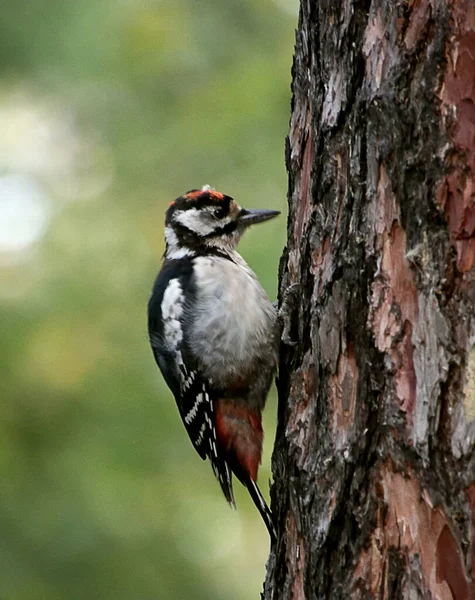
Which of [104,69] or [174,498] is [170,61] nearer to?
[104,69]

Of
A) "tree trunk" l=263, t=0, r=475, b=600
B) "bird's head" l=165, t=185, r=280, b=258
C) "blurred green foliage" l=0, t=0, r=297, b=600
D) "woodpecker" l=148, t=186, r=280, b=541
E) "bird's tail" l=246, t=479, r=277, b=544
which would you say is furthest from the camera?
"blurred green foliage" l=0, t=0, r=297, b=600

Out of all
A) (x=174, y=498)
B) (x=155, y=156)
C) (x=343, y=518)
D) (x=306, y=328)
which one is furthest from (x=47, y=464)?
(x=343, y=518)

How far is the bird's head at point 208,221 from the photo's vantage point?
406 centimetres

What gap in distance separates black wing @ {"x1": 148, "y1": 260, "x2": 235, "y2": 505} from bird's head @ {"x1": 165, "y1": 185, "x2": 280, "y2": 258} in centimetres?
18

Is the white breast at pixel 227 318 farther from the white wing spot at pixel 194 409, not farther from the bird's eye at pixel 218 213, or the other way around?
the bird's eye at pixel 218 213

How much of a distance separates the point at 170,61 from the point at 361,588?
3786 millimetres

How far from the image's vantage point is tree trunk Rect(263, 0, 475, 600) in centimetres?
207

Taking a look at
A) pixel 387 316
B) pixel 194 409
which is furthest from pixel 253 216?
pixel 387 316

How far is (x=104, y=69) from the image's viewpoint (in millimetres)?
5270

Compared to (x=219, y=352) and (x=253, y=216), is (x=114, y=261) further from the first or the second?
(x=219, y=352)

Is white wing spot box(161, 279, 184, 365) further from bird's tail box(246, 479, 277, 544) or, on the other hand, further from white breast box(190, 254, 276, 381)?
bird's tail box(246, 479, 277, 544)

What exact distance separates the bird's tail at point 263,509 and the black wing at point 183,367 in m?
0.17

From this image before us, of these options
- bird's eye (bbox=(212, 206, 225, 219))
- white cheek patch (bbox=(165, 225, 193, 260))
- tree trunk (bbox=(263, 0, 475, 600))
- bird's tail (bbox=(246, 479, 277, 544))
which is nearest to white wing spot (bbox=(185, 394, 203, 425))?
bird's tail (bbox=(246, 479, 277, 544))

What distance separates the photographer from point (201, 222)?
408 cm
